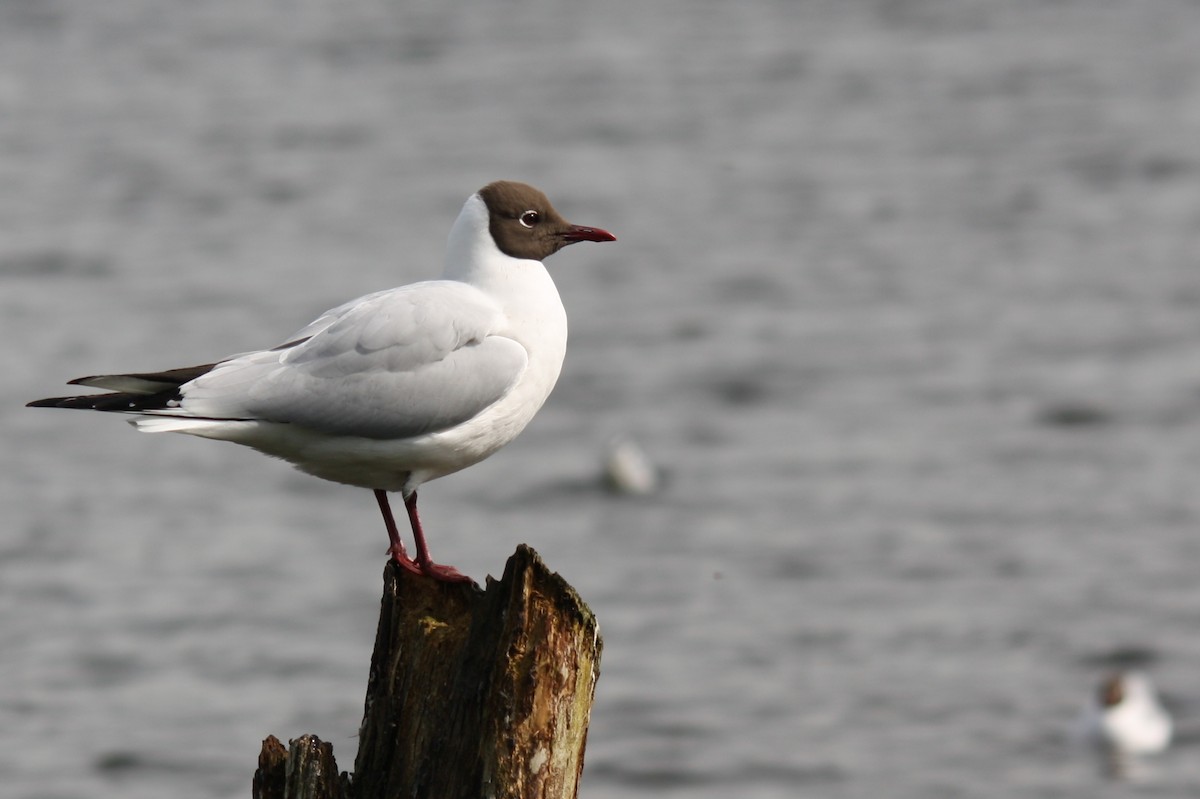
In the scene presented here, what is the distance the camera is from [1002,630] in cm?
1867

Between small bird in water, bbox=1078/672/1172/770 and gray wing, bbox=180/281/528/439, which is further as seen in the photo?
small bird in water, bbox=1078/672/1172/770

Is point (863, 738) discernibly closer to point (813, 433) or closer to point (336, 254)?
point (813, 433)

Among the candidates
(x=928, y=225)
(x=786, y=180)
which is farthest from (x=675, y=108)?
(x=928, y=225)

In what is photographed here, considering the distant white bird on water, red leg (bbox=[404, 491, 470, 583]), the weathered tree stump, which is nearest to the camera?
the weathered tree stump

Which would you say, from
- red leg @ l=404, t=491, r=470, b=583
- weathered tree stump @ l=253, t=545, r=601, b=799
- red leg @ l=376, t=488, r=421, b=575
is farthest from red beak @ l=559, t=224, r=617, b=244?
weathered tree stump @ l=253, t=545, r=601, b=799

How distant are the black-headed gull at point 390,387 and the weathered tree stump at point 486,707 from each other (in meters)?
0.51

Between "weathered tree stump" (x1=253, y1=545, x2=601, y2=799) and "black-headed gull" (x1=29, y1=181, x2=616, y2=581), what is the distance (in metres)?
0.51

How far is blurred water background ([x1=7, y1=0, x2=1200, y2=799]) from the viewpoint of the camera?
17.5 meters

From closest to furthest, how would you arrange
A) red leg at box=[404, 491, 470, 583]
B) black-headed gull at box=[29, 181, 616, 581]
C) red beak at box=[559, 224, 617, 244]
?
red leg at box=[404, 491, 470, 583] → black-headed gull at box=[29, 181, 616, 581] → red beak at box=[559, 224, 617, 244]

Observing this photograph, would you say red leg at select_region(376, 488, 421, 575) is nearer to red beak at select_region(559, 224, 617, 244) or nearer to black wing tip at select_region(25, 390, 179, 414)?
black wing tip at select_region(25, 390, 179, 414)

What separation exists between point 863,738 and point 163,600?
723 cm

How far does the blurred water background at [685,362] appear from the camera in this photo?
1753 cm

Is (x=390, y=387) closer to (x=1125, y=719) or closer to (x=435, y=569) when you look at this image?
(x=435, y=569)

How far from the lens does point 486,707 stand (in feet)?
19.8
